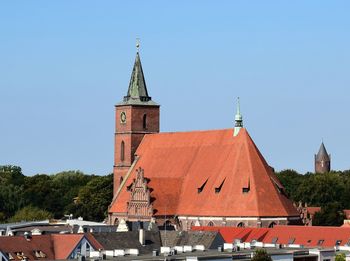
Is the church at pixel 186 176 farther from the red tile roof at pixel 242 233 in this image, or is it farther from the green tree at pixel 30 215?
the green tree at pixel 30 215

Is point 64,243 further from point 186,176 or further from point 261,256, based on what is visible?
point 186,176

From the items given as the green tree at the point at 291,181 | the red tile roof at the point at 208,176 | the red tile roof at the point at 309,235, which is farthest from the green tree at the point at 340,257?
the green tree at the point at 291,181

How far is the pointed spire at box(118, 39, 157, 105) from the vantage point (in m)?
125

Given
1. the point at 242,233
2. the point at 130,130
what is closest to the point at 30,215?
the point at 130,130

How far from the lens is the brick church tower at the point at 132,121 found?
12481 cm

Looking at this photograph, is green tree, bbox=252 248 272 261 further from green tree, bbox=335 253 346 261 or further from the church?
the church

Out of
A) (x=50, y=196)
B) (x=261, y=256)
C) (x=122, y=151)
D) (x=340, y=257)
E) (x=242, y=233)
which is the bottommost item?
(x=261, y=256)

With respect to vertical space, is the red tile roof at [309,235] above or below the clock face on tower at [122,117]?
below

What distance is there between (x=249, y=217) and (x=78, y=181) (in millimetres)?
90051

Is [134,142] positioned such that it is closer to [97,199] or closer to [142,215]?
[142,215]

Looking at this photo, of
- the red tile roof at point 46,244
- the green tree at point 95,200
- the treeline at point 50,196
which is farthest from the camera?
the treeline at point 50,196

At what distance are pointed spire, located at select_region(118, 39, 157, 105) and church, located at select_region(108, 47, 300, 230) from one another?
118 mm

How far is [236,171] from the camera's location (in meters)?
108

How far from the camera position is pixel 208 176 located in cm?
11262
